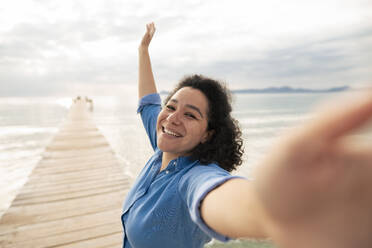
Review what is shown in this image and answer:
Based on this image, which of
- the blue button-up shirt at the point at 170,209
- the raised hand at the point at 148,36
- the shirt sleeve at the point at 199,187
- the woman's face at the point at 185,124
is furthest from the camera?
the raised hand at the point at 148,36

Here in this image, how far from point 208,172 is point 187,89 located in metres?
0.71

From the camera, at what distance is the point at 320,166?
324 mm

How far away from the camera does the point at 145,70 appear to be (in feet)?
8.14

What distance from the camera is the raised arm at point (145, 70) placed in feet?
8.04

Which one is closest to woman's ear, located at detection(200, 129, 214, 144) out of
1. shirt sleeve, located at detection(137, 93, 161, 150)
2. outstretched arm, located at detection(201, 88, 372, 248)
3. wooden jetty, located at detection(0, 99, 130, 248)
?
shirt sleeve, located at detection(137, 93, 161, 150)

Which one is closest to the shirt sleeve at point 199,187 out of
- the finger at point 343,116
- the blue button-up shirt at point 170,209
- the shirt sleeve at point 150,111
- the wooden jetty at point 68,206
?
the blue button-up shirt at point 170,209

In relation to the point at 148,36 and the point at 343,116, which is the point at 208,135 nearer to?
the point at 343,116

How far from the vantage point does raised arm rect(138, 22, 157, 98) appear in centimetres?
245

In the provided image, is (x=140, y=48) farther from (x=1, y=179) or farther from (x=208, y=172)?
(x=1, y=179)

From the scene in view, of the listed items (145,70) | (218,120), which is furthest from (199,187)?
(145,70)

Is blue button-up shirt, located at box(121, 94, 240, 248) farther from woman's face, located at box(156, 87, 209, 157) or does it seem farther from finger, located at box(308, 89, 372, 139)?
finger, located at box(308, 89, 372, 139)

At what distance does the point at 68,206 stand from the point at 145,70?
84.1 inches

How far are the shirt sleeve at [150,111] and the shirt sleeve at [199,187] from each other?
1056 millimetres

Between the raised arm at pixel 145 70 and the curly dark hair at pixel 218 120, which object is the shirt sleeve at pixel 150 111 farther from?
the curly dark hair at pixel 218 120
